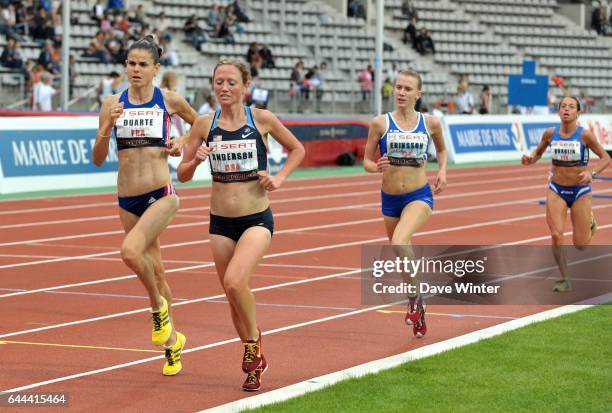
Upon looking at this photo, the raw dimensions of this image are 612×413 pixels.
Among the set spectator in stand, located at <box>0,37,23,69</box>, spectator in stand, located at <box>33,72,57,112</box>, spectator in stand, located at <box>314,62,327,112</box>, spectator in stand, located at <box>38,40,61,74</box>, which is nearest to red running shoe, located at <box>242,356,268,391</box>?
spectator in stand, located at <box>33,72,57,112</box>

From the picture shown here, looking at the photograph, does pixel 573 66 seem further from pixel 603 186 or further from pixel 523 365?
pixel 523 365

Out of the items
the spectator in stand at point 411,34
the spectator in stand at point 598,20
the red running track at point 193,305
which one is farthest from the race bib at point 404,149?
the spectator in stand at point 598,20

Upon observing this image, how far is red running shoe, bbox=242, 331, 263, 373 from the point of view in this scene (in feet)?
26.8

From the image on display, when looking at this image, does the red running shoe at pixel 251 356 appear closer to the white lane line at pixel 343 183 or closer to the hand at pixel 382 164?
the hand at pixel 382 164

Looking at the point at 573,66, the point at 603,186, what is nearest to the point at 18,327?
the point at 603,186

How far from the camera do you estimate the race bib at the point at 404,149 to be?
10.9m

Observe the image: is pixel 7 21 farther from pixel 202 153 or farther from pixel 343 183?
pixel 202 153

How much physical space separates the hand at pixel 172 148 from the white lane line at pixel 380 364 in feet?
6.08

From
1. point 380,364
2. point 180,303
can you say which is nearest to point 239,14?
point 180,303

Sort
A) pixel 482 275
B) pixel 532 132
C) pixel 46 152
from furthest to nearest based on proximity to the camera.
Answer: pixel 532 132
pixel 46 152
pixel 482 275

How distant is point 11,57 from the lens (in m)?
31.5

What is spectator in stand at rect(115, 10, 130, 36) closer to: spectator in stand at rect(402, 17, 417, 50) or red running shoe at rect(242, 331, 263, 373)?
spectator in stand at rect(402, 17, 417, 50)

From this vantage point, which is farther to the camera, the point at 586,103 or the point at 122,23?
the point at 586,103

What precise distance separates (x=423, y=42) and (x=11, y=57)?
817 inches
